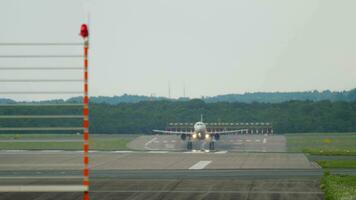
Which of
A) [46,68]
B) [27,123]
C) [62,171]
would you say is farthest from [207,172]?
[46,68]

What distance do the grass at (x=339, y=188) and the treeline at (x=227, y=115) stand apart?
361 ft

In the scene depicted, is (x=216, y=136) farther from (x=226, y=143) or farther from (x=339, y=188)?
(x=339, y=188)

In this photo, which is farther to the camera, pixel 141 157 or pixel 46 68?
pixel 141 157

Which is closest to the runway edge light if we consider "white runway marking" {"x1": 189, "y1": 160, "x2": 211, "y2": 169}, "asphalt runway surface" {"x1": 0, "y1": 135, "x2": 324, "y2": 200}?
"asphalt runway surface" {"x1": 0, "y1": 135, "x2": 324, "y2": 200}

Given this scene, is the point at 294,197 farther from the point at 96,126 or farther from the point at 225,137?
the point at 96,126

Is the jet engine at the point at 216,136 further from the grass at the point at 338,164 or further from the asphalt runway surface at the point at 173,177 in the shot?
the grass at the point at 338,164

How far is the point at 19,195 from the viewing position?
3359cm

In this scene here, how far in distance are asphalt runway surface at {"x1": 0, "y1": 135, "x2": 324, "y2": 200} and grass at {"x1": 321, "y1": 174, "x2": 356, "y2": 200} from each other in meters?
0.57

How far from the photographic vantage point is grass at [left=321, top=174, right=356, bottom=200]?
3146cm

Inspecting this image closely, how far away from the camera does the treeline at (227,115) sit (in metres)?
154

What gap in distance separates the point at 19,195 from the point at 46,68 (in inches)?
850

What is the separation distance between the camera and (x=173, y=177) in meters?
45.9

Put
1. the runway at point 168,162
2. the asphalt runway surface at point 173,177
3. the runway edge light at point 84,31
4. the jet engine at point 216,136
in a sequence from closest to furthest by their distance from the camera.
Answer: the runway edge light at point 84,31, the asphalt runway surface at point 173,177, the runway at point 168,162, the jet engine at point 216,136

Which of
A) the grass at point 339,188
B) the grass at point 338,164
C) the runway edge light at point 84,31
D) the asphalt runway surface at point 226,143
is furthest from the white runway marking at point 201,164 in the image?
the runway edge light at point 84,31
